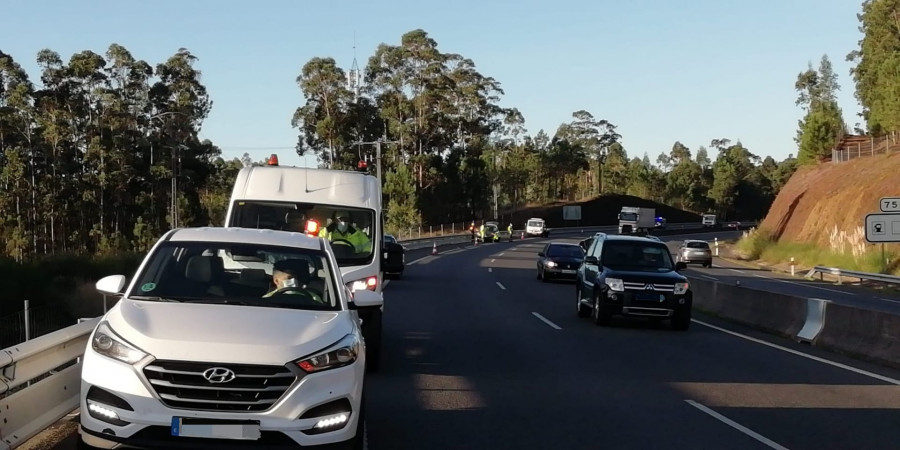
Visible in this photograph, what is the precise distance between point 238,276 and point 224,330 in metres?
1.54

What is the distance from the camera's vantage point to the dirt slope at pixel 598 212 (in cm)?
11856

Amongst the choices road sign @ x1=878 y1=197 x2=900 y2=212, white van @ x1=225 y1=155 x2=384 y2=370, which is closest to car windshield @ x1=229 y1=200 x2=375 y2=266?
white van @ x1=225 y1=155 x2=384 y2=370

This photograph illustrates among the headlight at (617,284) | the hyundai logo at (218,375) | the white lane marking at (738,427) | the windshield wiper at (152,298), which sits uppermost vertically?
the windshield wiper at (152,298)

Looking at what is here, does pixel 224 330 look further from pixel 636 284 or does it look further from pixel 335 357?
pixel 636 284

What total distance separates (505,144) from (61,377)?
126955 millimetres

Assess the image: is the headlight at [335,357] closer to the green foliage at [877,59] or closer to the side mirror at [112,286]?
the side mirror at [112,286]

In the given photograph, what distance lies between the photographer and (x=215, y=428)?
5898 millimetres

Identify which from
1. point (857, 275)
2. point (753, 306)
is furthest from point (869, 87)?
point (753, 306)

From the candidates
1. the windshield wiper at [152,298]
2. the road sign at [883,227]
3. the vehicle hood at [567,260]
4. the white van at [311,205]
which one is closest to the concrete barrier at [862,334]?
the road sign at [883,227]

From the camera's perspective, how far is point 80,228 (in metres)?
73.1

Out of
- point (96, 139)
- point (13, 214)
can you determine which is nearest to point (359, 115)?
point (96, 139)

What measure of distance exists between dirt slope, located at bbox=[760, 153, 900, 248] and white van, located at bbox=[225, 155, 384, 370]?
4064 cm

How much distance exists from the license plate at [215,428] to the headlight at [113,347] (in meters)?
0.47

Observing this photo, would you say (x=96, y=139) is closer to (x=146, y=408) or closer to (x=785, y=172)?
(x=146, y=408)
